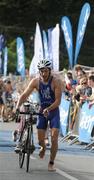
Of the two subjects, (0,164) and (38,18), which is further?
(38,18)

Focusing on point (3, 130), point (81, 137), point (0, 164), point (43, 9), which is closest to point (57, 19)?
point (43, 9)

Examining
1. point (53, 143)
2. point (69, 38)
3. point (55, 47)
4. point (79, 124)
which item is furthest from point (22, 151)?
point (55, 47)

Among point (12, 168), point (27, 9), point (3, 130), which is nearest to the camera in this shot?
point (12, 168)

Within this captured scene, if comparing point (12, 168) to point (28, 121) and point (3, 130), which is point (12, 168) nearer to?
point (28, 121)

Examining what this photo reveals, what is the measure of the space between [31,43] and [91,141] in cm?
4744

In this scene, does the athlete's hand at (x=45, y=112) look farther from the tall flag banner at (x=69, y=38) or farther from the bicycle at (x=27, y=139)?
the tall flag banner at (x=69, y=38)

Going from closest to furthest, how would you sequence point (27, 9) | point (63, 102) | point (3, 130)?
point (63, 102)
point (3, 130)
point (27, 9)

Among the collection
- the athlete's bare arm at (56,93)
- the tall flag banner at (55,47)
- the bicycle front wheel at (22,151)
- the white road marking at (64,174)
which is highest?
the tall flag banner at (55,47)

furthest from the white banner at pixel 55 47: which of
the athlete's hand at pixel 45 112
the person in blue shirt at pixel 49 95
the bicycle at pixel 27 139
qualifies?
the athlete's hand at pixel 45 112

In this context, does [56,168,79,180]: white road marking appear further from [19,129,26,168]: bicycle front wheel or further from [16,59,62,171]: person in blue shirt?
[19,129,26,168]: bicycle front wheel

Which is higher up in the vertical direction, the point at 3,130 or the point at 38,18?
the point at 38,18

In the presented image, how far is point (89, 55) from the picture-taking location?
5953cm

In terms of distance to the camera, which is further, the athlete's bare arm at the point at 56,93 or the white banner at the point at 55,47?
the white banner at the point at 55,47

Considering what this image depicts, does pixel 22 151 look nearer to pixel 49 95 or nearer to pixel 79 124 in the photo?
pixel 49 95
